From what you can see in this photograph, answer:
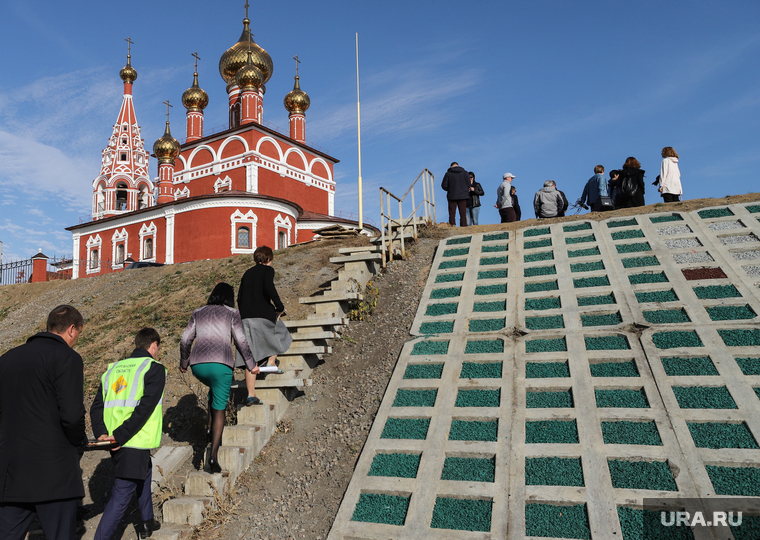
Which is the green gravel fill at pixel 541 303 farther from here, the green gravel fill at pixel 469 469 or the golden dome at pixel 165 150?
the golden dome at pixel 165 150

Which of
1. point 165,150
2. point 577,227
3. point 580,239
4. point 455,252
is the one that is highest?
point 165,150

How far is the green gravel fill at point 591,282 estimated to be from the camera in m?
7.79

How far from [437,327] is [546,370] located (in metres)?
1.88

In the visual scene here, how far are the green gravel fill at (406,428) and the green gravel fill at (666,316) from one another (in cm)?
331

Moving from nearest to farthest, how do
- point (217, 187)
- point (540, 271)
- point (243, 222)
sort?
point (540, 271), point (243, 222), point (217, 187)

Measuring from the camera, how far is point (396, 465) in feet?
16.7

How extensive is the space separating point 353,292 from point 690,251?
18.0 ft

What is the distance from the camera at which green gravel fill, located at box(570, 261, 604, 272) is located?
27.5 feet

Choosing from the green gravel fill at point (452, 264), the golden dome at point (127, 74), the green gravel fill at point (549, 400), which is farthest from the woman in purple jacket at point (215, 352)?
the golden dome at point (127, 74)

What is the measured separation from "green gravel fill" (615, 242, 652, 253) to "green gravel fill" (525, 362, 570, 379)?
3674 mm

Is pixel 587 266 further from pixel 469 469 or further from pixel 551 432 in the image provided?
pixel 469 469

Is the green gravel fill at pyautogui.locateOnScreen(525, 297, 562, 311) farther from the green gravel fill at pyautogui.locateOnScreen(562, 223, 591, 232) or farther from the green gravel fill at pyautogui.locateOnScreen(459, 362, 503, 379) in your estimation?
the green gravel fill at pyautogui.locateOnScreen(562, 223, 591, 232)

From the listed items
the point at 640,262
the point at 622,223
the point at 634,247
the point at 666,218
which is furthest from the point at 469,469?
the point at 666,218

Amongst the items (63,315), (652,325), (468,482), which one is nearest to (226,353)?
(63,315)
